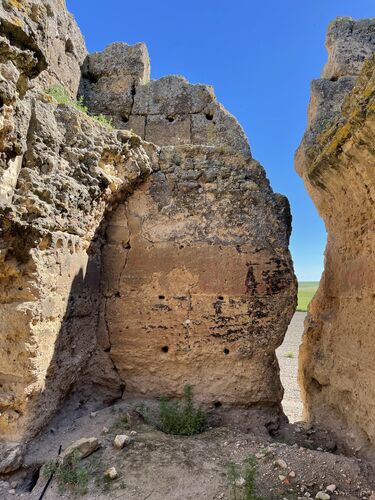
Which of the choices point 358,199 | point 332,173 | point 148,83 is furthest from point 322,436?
point 148,83

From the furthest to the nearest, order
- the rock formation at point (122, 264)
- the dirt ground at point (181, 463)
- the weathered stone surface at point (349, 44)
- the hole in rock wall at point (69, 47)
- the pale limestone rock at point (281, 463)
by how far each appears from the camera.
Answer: the hole in rock wall at point (69, 47)
the weathered stone surface at point (349, 44)
the rock formation at point (122, 264)
the pale limestone rock at point (281, 463)
the dirt ground at point (181, 463)

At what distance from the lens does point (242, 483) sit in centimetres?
285

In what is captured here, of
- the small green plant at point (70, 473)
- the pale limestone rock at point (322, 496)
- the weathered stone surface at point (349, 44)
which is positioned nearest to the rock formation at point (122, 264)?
the small green plant at point (70, 473)

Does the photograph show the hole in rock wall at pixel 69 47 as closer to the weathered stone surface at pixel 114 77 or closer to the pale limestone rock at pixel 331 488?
the weathered stone surface at pixel 114 77

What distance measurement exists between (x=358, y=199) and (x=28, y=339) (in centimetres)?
344

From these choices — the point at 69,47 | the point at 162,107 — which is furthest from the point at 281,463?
the point at 69,47

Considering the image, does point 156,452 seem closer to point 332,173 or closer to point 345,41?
point 332,173

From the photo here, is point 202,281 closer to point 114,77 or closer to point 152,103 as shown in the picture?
point 152,103

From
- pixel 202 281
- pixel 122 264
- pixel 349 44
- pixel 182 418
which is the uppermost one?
pixel 349 44

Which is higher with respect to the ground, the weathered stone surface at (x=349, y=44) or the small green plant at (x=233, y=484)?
the weathered stone surface at (x=349, y=44)

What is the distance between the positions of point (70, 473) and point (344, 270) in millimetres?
3416

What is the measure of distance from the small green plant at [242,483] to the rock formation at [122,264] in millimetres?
1257

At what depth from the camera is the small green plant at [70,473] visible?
2.90 m

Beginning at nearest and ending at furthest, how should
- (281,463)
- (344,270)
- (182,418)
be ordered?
(281,463)
(182,418)
(344,270)
